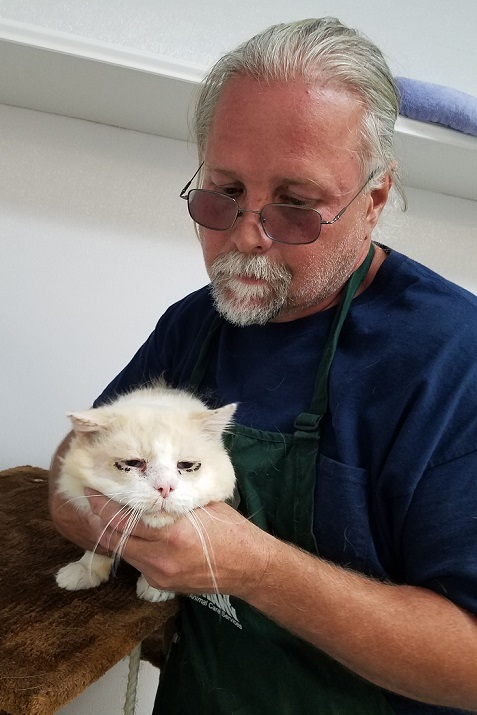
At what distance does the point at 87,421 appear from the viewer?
2.64ft

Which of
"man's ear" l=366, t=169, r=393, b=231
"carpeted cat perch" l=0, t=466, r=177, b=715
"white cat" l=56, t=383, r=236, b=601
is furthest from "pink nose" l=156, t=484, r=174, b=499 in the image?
"man's ear" l=366, t=169, r=393, b=231

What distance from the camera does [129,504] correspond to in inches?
29.5

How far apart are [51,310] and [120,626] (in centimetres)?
101

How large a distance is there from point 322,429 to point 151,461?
270 mm

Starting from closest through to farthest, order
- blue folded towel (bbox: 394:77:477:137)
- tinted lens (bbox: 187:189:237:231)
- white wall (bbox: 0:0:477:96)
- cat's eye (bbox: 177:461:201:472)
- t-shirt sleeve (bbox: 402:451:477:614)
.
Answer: t-shirt sleeve (bbox: 402:451:477:614) < cat's eye (bbox: 177:461:201:472) < tinted lens (bbox: 187:189:237:231) < blue folded towel (bbox: 394:77:477:137) < white wall (bbox: 0:0:477:96)

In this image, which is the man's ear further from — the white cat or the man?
the white cat

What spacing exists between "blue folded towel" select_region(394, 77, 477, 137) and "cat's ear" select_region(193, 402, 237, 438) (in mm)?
878

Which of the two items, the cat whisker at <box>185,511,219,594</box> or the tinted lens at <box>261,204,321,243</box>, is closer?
the cat whisker at <box>185,511,219,594</box>

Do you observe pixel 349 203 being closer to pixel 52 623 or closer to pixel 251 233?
pixel 251 233

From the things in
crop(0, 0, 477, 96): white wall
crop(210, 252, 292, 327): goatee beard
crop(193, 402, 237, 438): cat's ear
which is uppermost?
crop(0, 0, 477, 96): white wall

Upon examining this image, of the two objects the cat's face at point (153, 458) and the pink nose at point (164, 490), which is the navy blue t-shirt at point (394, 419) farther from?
the pink nose at point (164, 490)

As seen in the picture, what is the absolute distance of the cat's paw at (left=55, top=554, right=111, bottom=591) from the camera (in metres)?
0.96

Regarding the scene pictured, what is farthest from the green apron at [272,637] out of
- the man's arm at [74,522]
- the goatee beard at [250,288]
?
the man's arm at [74,522]

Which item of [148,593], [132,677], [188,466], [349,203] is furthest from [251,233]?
[132,677]
